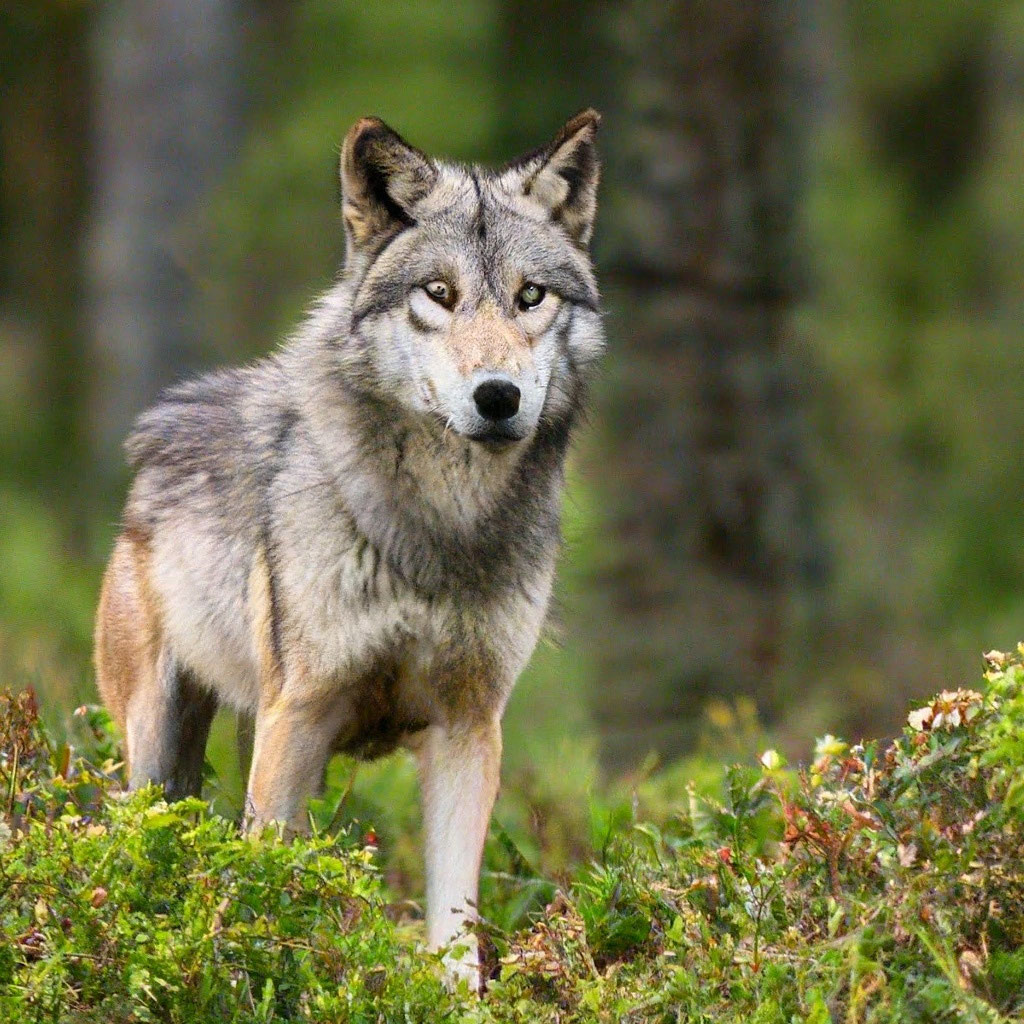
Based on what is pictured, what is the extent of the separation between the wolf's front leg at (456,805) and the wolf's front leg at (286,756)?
359 mm

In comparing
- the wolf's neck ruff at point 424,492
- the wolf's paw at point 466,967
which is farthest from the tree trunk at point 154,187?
the wolf's paw at point 466,967

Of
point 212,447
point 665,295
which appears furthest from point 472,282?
point 665,295

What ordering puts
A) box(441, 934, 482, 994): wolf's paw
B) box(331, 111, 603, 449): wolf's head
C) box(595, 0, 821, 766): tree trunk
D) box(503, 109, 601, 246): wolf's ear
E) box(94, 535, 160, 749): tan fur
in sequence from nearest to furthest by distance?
box(441, 934, 482, 994): wolf's paw → box(331, 111, 603, 449): wolf's head → box(503, 109, 601, 246): wolf's ear → box(94, 535, 160, 749): tan fur → box(595, 0, 821, 766): tree trunk

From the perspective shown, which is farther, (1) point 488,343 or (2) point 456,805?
(2) point 456,805

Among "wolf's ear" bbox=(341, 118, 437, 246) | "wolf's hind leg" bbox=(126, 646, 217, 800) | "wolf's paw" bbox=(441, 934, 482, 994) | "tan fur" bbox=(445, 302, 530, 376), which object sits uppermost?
"wolf's ear" bbox=(341, 118, 437, 246)

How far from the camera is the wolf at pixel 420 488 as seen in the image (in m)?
4.92

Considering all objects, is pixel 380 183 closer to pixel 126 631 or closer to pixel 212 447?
pixel 212 447

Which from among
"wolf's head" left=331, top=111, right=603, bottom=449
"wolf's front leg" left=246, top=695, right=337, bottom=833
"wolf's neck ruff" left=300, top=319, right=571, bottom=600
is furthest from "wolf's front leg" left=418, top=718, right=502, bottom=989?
"wolf's head" left=331, top=111, right=603, bottom=449

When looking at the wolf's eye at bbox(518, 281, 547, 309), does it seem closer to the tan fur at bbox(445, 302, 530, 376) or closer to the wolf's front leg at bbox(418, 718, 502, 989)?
the tan fur at bbox(445, 302, 530, 376)

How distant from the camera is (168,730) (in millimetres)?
5762

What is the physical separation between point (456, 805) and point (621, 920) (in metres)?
1.15

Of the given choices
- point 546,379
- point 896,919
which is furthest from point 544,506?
point 896,919

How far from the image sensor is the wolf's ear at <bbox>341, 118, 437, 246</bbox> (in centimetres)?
507

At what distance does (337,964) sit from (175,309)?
13253 mm
